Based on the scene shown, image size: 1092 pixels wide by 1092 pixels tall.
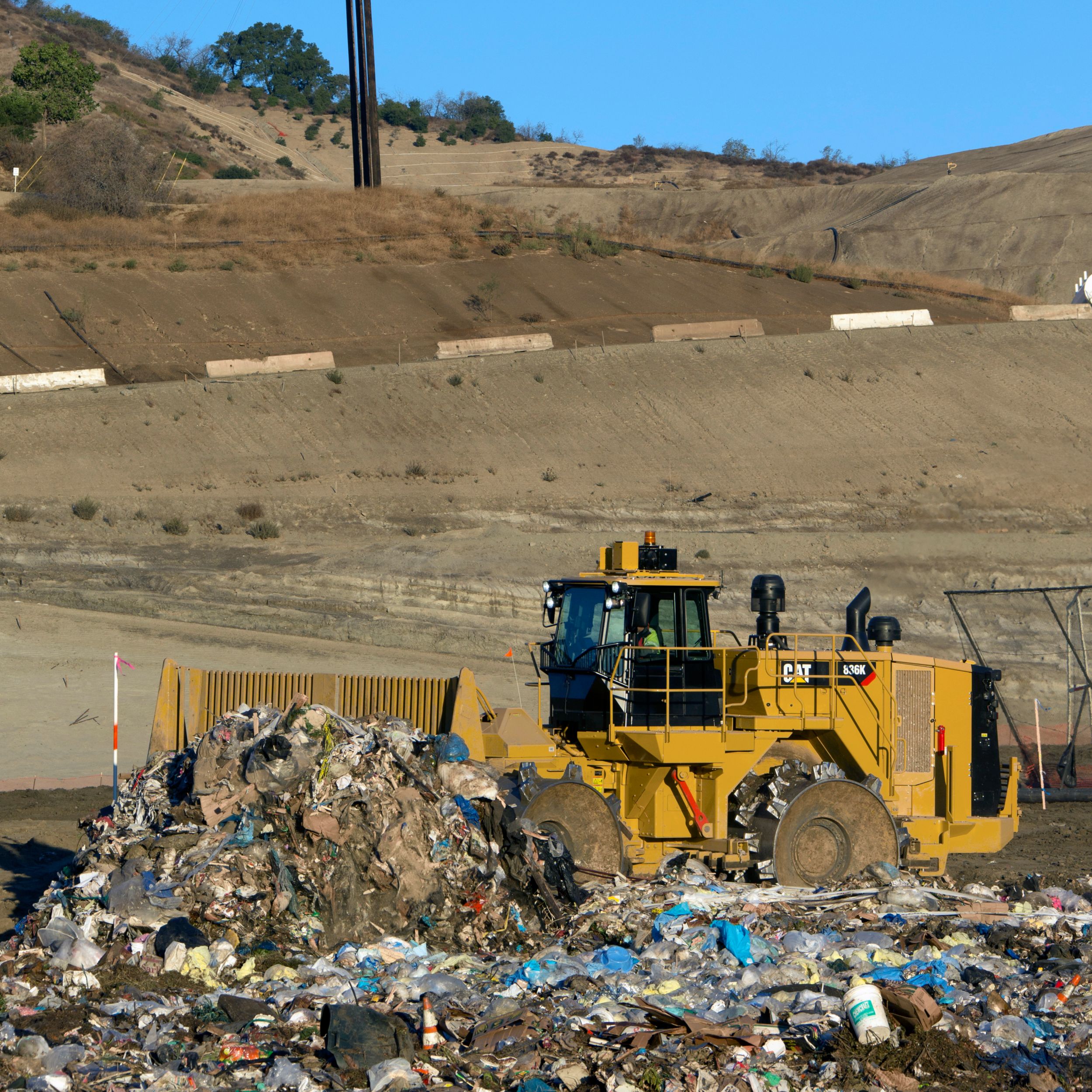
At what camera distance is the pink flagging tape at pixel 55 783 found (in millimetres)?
18656

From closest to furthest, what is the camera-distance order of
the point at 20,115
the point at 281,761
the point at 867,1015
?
the point at 867,1015 → the point at 281,761 → the point at 20,115

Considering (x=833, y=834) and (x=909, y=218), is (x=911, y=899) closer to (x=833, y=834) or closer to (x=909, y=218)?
(x=833, y=834)

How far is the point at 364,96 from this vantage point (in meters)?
61.0

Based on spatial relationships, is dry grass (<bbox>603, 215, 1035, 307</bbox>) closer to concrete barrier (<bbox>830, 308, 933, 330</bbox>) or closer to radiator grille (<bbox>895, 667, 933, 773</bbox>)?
concrete barrier (<bbox>830, 308, 933, 330</bbox>)

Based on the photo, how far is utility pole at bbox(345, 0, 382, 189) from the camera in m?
59.7

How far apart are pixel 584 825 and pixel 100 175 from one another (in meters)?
58.5

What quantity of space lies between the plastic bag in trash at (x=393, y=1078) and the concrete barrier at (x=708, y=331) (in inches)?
1621

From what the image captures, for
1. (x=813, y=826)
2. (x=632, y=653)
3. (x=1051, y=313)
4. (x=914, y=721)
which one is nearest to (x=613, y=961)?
(x=632, y=653)

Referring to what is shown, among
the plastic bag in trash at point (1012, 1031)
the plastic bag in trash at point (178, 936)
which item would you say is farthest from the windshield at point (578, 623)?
the plastic bag in trash at point (1012, 1031)

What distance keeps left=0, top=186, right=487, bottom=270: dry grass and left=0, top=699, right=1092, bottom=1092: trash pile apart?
4533 centimetres

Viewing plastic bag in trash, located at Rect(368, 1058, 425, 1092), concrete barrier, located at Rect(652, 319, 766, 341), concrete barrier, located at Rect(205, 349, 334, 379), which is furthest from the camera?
concrete barrier, located at Rect(652, 319, 766, 341)

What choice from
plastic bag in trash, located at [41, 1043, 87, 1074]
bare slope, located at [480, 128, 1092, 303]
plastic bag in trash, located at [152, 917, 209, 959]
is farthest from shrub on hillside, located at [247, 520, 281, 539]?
bare slope, located at [480, 128, 1092, 303]

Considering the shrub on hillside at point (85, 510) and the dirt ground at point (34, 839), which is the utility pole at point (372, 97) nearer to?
the shrub on hillside at point (85, 510)

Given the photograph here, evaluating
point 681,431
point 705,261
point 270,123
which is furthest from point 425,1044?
point 270,123
